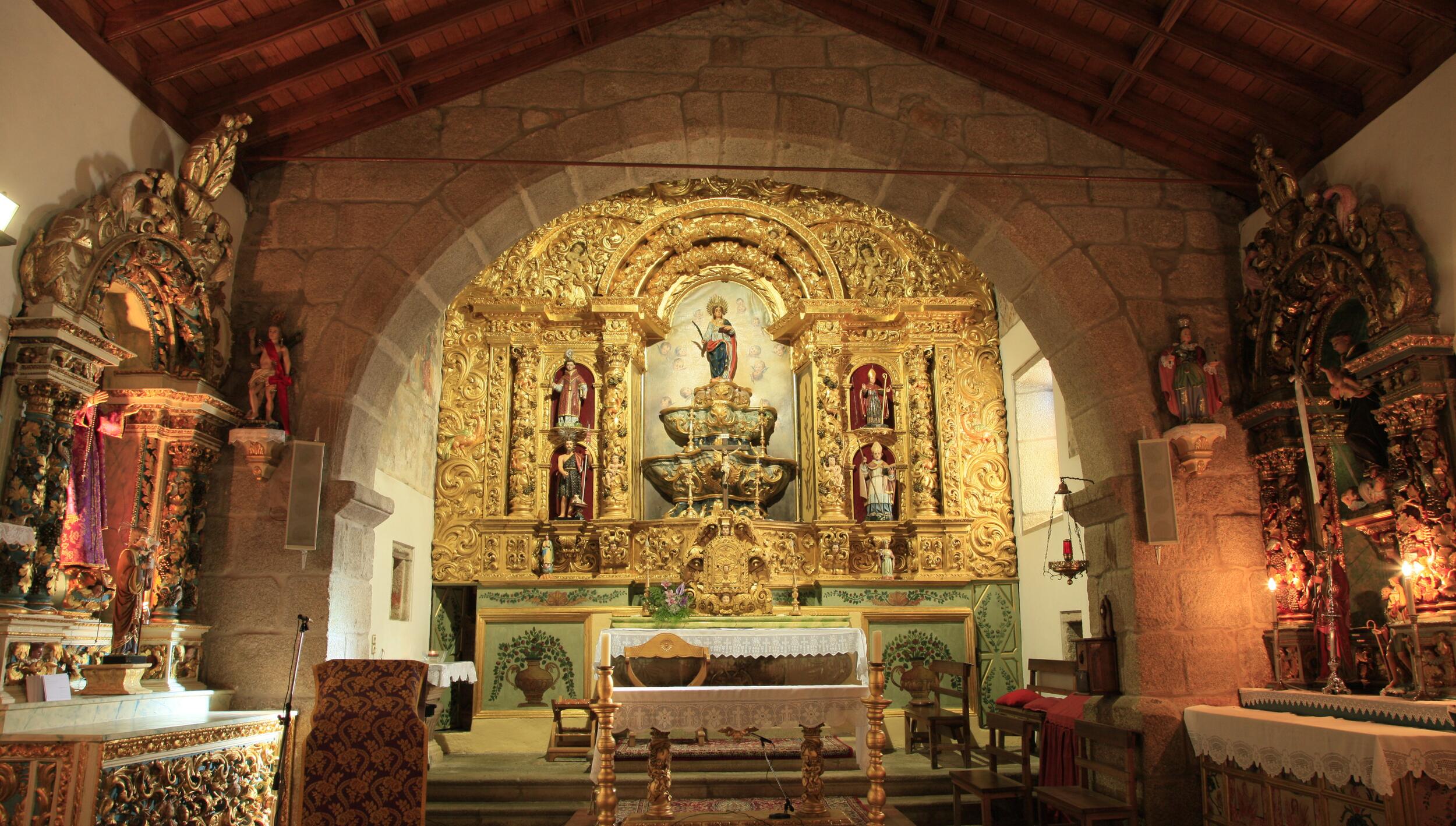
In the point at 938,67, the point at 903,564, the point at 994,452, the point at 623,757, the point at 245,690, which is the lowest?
the point at 623,757

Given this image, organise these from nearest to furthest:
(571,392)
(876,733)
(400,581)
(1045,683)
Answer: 1. (876,733)
2. (1045,683)
3. (400,581)
4. (571,392)

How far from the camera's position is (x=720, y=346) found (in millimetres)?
11164

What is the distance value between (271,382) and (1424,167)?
6436mm

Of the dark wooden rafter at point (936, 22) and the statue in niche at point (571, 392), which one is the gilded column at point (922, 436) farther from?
the dark wooden rafter at point (936, 22)

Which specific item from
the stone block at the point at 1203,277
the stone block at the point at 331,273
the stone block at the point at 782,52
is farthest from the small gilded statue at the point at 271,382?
the stone block at the point at 1203,277

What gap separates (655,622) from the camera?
9.63 meters

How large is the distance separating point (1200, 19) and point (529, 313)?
23.4 ft

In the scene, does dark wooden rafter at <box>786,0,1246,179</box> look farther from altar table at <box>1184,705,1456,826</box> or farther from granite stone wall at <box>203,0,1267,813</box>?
altar table at <box>1184,705,1456,826</box>

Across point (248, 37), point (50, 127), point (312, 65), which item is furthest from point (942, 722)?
point (50, 127)

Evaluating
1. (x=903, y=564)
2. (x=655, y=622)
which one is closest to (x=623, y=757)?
(x=655, y=622)

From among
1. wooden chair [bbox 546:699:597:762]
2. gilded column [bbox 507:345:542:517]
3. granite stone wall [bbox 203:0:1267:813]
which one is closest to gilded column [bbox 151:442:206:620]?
granite stone wall [bbox 203:0:1267:813]

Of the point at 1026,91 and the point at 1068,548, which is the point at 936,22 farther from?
the point at 1068,548

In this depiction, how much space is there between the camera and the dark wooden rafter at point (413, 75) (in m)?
6.52

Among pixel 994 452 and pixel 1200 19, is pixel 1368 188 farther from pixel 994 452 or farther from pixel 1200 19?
pixel 994 452
